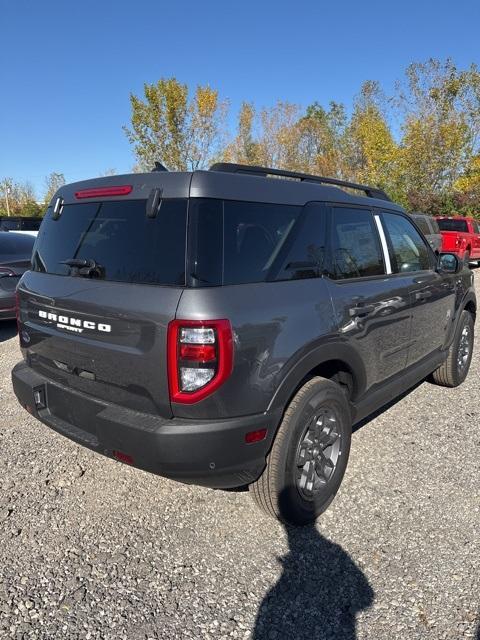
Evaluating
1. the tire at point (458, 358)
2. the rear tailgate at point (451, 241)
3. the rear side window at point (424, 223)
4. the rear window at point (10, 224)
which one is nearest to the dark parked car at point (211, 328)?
the tire at point (458, 358)

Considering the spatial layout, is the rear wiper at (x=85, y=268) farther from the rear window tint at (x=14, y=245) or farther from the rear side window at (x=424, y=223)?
the rear side window at (x=424, y=223)

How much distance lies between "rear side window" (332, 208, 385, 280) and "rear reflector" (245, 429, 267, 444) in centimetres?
109

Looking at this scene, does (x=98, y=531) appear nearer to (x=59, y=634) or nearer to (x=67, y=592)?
(x=67, y=592)

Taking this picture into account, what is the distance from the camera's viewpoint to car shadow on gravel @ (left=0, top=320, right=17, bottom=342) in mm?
6780

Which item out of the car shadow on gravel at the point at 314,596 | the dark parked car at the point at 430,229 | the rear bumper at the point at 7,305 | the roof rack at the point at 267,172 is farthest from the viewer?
the dark parked car at the point at 430,229

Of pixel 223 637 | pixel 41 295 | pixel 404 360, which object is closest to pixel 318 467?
pixel 223 637

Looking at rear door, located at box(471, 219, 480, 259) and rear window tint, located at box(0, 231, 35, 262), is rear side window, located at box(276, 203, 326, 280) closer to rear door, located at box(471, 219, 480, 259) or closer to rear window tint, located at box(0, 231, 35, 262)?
rear window tint, located at box(0, 231, 35, 262)

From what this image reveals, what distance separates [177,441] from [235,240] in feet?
3.23

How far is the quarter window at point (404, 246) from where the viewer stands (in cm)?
354

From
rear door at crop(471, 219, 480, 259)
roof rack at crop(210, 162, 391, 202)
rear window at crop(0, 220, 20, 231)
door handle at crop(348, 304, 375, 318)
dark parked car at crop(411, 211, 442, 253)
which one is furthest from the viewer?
rear window at crop(0, 220, 20, 231)

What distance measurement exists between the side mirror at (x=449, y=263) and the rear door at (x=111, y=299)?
2926 millimetres

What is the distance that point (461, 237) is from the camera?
14805 mm

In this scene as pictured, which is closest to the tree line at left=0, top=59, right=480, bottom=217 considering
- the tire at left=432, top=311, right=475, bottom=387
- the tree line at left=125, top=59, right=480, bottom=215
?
the tree line at left=125, top=59, right=480, bottom=215

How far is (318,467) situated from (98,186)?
204 cm
